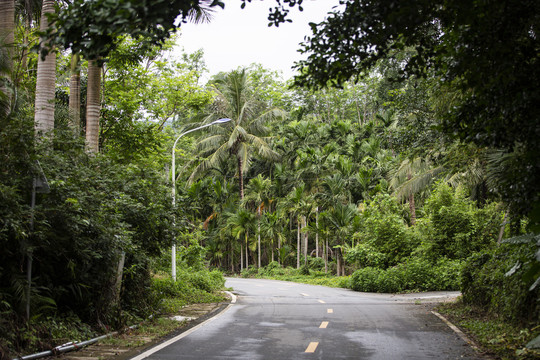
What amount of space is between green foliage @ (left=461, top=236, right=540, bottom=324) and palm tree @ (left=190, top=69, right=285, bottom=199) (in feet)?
93.4

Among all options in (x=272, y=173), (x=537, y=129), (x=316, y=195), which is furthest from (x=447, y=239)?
(x=272, y=173)

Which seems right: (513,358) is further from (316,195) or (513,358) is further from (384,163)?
(384,163)

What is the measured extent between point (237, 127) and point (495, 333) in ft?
108

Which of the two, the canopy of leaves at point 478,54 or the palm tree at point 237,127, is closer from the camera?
the canopy of leaves at point 478,54

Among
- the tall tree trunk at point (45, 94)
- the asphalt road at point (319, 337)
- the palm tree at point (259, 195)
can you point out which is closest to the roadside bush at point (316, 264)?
the palm tree at point (259, 195)

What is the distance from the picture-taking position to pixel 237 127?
41.4 m

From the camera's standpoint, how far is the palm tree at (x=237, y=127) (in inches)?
1651

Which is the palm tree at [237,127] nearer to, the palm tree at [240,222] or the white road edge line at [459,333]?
the palm tree at [240,222]

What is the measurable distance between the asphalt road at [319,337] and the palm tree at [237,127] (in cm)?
2741

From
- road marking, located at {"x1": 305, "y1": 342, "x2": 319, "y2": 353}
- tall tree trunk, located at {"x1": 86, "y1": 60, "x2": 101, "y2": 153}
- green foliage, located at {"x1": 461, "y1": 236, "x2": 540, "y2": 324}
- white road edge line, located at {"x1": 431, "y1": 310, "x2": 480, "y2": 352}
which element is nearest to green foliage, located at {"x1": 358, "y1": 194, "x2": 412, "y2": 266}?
green foliage, located at {"x1": 461, "y1": 236, "x2": 540, "y2": 324}

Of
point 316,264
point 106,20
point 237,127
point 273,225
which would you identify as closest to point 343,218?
point 316,264

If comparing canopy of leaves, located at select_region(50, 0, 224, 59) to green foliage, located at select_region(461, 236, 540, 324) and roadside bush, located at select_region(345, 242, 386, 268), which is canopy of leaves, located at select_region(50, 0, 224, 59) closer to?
green foliage, located at select_region(461, 236, 540, 324)

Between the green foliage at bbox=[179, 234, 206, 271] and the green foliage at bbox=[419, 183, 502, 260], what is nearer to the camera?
the green foliage at bbox=[179, 234, 206, 271]

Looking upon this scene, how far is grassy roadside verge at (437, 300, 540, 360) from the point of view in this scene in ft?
26.2
